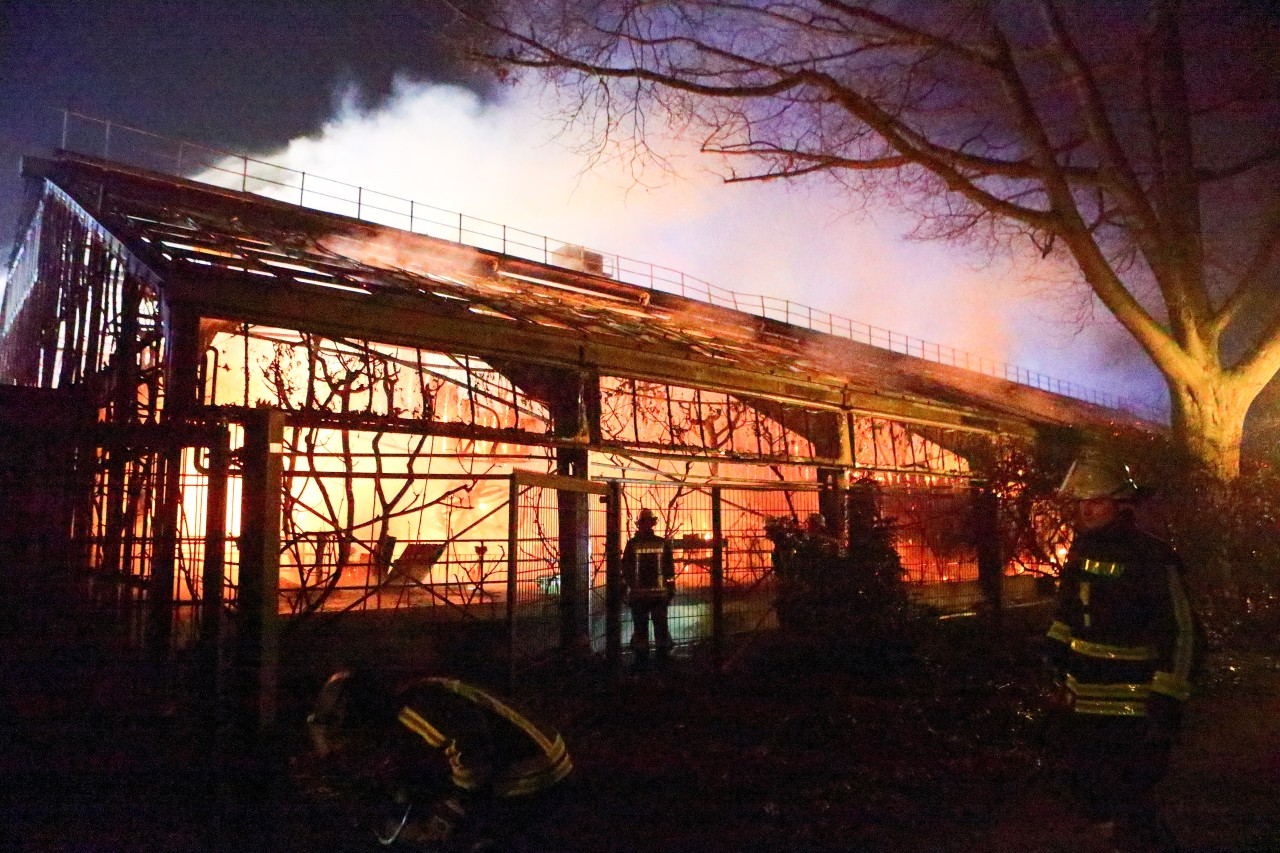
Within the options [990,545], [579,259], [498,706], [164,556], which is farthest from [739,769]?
[579,259]

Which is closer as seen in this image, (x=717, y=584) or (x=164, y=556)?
(x=164, y=556)

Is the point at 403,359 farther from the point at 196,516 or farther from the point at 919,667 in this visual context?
the point at 919,667

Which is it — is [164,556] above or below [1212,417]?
below

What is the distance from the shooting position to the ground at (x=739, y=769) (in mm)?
4523

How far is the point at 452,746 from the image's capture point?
3477 millimetres

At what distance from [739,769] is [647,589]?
90.2 inches

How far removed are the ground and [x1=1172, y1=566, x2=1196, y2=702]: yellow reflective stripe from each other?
100 cm

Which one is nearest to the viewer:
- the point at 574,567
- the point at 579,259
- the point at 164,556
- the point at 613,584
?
the point at 164,556

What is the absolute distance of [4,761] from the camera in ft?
14.6

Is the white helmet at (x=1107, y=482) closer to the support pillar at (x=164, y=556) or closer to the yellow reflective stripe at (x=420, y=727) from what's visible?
the yellow reflective stripe at (x=420, y=727)

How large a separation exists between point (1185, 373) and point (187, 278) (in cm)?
1090

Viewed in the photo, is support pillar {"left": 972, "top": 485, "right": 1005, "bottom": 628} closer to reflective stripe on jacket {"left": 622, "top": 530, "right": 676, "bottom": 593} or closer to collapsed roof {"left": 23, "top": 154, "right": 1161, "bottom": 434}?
collapsed roof {"left": 23, "top": 154, "right": 1161, "bottom": 434}

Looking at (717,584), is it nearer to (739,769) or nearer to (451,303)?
(739,769)

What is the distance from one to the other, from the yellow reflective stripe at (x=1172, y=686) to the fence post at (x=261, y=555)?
4.65m
